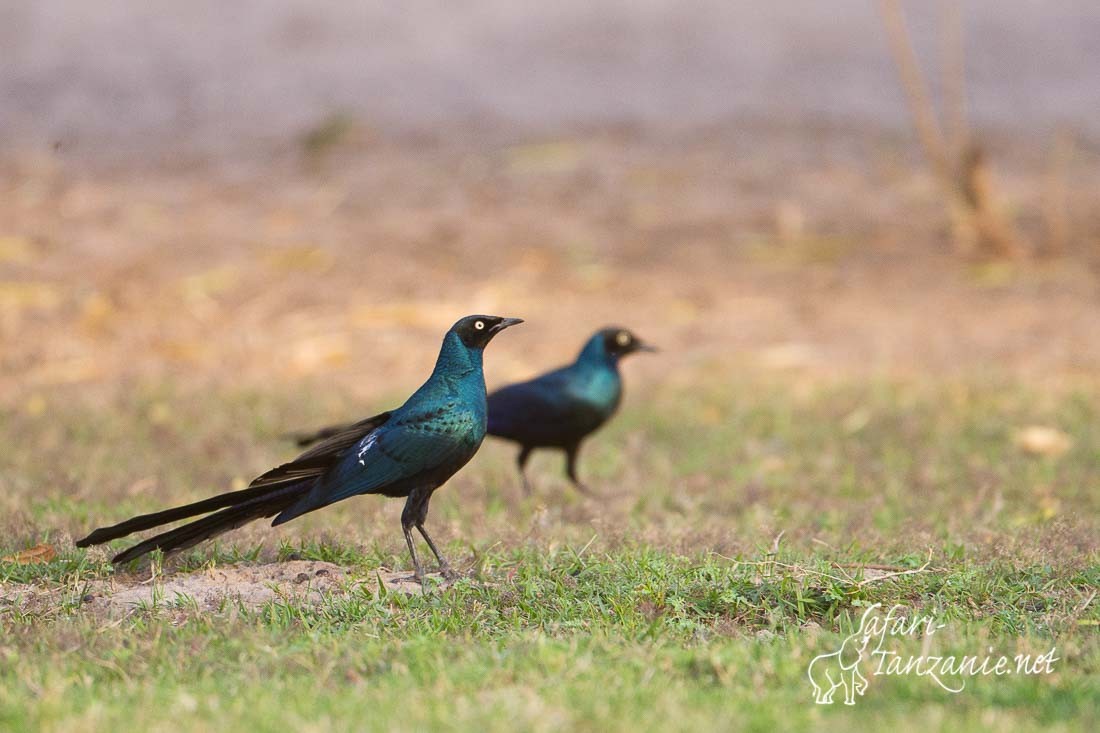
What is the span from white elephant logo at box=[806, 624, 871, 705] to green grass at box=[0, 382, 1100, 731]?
0.14 feet

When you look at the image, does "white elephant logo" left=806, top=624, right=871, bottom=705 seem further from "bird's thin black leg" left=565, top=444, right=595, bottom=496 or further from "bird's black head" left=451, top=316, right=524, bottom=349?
"bird's thin black leg" left=565, top=444, right=595, bottom=496

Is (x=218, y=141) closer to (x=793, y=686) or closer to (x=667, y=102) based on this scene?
(x=667, y=102)

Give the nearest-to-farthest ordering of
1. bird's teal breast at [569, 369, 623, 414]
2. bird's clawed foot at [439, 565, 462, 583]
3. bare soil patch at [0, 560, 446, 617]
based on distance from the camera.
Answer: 1. bare soil patch at [0, 560, 446, 617]
2. bird's clawed foot at [439, 565, 462, 583]
3. bird's teal breast at [569, 369, 623, 414]

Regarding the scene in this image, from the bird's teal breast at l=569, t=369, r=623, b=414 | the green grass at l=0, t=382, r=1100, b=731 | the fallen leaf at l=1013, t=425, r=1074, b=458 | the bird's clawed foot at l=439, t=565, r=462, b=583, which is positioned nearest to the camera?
the green grass at l=0, t=382, r=1100, b=731

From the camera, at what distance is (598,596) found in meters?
5.00

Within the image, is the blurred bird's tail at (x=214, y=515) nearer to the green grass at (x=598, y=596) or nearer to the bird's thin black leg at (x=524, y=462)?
the green grass at (x=598, y=596)

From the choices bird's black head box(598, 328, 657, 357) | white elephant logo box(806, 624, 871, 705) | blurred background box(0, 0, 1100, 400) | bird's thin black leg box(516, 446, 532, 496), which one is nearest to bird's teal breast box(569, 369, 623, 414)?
bird's black head box(598, 328, 657, 357)

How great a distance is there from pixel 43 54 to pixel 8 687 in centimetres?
1412

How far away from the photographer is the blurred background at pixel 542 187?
11.6m

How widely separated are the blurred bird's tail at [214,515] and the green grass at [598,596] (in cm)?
24

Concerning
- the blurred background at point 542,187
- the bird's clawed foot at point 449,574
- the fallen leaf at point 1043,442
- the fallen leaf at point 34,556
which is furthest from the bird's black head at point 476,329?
the blurred background at point 542,187

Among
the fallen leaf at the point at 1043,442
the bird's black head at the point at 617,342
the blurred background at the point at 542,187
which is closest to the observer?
the bird's black head at the point at 617,342

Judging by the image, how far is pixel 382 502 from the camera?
707 centimetres

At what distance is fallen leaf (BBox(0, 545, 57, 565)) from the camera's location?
545 cm
